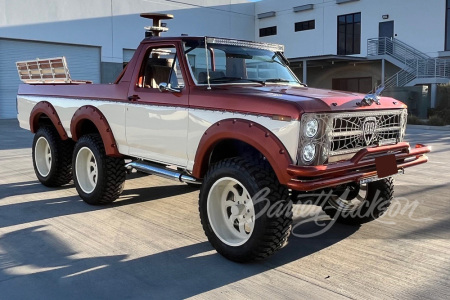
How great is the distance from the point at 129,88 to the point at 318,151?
110 inches

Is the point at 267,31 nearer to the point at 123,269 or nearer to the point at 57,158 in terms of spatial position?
the point at 57,158

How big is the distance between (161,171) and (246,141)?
163 cm

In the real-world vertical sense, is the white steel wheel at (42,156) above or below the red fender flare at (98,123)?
below

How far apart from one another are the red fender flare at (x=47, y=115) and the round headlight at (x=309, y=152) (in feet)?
14.6

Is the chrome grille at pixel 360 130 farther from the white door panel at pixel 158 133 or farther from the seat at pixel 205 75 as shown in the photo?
the white door panel at pixel 158 133

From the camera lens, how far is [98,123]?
6.25 metres

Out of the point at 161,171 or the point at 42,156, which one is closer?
the point at 161,171

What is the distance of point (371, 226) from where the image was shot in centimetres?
559

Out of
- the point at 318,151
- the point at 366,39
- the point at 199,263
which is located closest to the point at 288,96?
the point at 318,151

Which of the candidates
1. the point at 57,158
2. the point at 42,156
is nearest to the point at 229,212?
the point at 57,158

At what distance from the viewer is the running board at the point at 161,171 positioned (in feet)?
16.9

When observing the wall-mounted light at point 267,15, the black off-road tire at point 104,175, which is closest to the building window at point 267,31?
the wall-mounted light at point 267,15

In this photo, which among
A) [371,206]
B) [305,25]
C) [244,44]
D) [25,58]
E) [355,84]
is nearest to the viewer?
[371,206]

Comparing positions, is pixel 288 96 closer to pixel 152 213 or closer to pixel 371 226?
pixel 371 226
